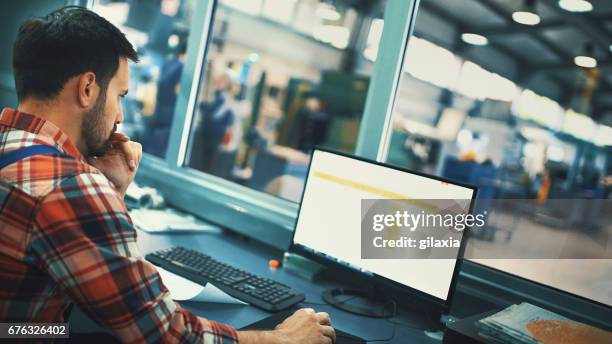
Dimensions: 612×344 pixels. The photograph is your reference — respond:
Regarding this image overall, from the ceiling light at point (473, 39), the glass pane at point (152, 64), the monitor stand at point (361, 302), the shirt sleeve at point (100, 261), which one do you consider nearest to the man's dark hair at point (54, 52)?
the shirt sleeve at point (100, 261)

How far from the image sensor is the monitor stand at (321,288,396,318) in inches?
58.9

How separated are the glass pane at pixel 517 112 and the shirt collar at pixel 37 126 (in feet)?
3.57

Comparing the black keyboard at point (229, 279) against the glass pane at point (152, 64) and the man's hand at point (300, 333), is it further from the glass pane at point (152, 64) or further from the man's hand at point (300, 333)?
the glass pane at point (152, 64)

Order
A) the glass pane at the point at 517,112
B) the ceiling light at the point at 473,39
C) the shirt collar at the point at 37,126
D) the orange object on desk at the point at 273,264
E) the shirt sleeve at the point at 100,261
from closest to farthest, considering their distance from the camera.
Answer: the shirt sleeve at the point at 100,261 < the shirt collar at the point at 37,126 < the orange object on desk at the point at 273,264 < the glass pane at the point at 517,112 < the ceiling light at the point at 473,39

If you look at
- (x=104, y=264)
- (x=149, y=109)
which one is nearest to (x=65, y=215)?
(x=104, y=264)

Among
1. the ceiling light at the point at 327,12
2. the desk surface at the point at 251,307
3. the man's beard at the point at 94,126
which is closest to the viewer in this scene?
the man's beard at the point at 94,126

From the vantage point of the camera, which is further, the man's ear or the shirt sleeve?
the man's ear

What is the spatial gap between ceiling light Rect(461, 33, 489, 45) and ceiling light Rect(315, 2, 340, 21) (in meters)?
3.16

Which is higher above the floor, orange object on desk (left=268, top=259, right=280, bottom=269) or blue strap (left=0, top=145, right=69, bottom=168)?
blue strap (left=0, top=145, right=69, bottom=168)

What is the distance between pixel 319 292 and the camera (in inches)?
63.4

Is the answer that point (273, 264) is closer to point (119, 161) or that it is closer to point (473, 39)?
point (119, 161)

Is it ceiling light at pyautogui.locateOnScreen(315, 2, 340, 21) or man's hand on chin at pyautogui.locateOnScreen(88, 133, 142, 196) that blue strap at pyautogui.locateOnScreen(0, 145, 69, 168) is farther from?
ceiling light at pyautogui.locateOnScreen(315, 2, 340, 21)

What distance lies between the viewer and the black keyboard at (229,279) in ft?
4.54

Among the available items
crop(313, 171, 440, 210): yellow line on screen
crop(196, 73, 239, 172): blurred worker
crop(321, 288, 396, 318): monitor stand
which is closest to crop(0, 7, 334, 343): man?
crop(321, 288, 396, 318): monitor stand
